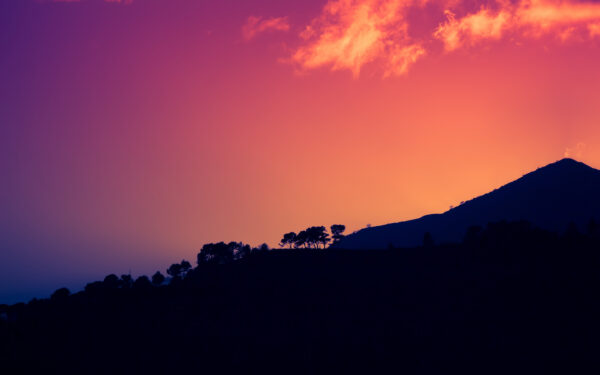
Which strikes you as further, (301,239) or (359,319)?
(301,239)

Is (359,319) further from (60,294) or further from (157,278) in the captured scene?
(60,294)

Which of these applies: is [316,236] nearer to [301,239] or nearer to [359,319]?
[301,239]

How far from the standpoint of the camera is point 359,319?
304 feet

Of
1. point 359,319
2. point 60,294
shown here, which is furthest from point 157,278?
point 359,319

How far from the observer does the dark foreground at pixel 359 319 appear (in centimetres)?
7575

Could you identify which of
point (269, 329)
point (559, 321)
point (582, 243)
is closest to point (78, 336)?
point (269, 329)

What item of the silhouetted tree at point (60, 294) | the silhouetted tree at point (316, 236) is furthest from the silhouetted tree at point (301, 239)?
the silhouetted tree at point (60, 294)

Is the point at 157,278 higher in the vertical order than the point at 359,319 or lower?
higher

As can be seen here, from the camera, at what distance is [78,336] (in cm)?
11150

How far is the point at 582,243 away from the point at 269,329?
9530 cm

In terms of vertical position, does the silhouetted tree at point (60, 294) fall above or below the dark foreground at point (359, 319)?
above

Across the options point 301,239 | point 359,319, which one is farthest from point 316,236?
point 359,319

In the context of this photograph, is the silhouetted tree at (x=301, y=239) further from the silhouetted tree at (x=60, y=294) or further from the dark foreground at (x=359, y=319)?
the silhouetted tree at (x=60, y=294)

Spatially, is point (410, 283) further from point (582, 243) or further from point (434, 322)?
point (582, 243)
